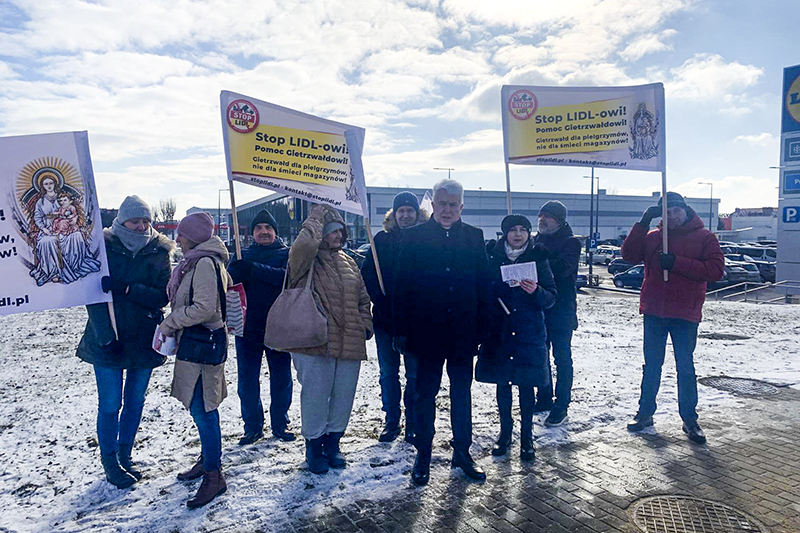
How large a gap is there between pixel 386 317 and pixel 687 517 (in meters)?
2.53

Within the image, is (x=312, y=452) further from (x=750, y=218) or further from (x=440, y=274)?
(x=750, y=218)

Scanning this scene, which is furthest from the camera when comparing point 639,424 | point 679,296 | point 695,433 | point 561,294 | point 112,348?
point 561,294

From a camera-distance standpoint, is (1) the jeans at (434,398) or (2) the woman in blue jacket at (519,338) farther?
(2) the woman in blue jacket at (519,338)

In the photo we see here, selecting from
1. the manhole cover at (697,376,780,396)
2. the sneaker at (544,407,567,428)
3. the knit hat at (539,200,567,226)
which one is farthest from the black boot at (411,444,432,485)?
the manhole cover at (697,376,780,396)

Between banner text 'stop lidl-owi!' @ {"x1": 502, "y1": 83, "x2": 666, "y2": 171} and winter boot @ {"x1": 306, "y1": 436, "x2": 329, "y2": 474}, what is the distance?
3.26 m

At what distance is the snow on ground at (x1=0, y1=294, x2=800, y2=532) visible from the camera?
3723 mm

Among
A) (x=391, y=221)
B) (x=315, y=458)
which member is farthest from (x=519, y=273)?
(x=315, y=458)

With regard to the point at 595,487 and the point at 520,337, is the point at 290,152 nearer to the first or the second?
the point at 520,337

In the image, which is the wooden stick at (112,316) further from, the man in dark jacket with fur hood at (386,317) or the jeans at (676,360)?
the jeans at (676,360)

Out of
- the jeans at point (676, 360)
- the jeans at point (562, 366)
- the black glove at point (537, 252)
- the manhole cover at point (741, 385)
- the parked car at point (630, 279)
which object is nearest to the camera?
the black glove at point (537, 252)

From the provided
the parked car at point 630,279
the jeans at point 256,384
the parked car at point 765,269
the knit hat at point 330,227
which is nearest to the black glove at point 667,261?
the knit hat at point 330,227

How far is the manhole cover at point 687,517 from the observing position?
356cm

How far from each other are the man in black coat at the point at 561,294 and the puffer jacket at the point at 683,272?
2.21ft

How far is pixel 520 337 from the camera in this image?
4707 millimetres
